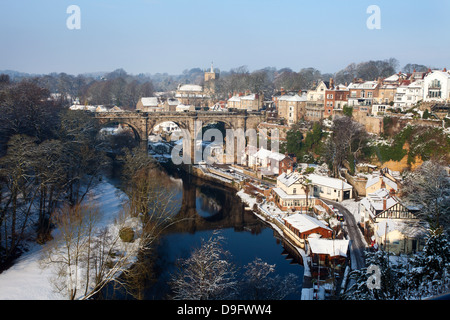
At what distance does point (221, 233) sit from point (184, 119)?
20224 mm

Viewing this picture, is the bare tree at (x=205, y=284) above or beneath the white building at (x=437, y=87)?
beneath

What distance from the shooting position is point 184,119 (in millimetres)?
38094

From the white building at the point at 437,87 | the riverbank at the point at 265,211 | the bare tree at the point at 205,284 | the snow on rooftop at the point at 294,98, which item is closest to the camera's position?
the bare tree at the point at 205,284

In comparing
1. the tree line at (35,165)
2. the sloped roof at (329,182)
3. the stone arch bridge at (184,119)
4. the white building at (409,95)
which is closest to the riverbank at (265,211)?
the sloped roof at (329,182)

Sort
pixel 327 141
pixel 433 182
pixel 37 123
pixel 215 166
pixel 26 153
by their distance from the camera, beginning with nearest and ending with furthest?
pixel 26 153
pixel 433 182
pixel 37 123
pixel 327 141
pixel 215 166

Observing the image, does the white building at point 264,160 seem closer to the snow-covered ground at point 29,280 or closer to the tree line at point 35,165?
the tree line at point 35,165

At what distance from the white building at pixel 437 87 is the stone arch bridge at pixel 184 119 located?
627 inches

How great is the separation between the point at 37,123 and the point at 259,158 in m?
15.8

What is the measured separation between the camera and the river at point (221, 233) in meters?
15.4

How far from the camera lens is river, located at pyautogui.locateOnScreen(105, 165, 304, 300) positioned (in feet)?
50.4

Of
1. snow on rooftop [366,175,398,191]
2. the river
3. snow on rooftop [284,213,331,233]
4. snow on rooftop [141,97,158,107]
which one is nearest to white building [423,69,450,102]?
snow on rooftop [366,175,398,191]

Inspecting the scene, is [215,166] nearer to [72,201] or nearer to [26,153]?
[72,201]
